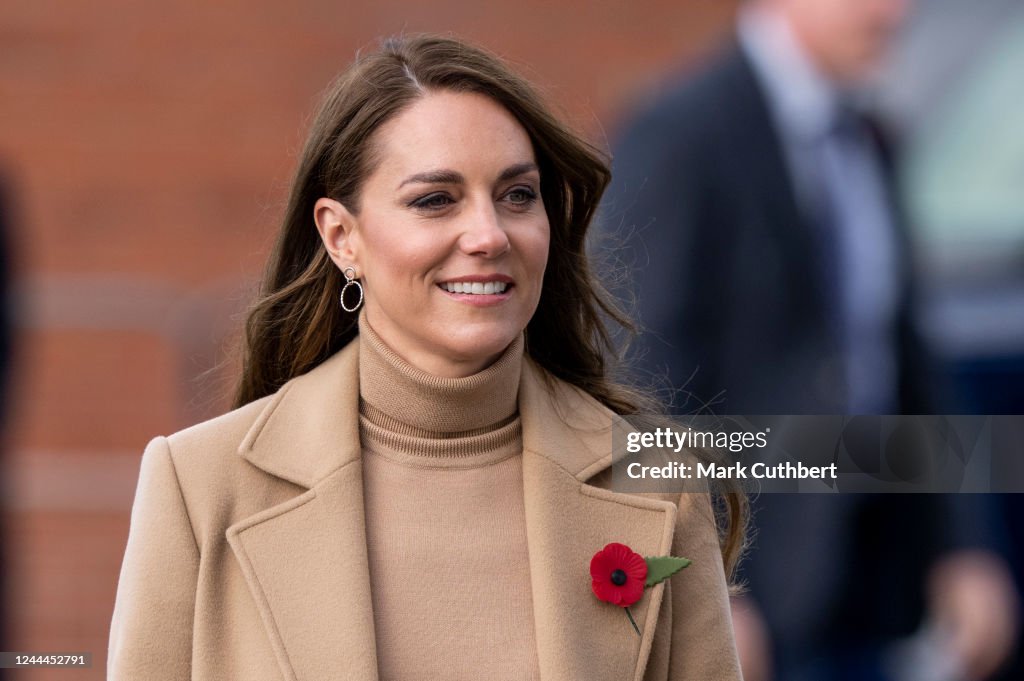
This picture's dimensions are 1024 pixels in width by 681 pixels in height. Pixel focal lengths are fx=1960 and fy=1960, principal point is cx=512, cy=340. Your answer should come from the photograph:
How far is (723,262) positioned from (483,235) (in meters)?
2.15

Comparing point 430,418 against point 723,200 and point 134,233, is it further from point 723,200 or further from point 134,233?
point 134,233

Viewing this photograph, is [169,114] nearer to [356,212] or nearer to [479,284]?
[356,212]

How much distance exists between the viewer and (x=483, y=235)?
331 cm

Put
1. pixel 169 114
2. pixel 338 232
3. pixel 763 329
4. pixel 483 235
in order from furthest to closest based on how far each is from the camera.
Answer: pixel 169 114 → pixel 763 329 → pixel 338 232 → pixel 483 235

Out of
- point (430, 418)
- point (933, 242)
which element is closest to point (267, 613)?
point (430, 418)

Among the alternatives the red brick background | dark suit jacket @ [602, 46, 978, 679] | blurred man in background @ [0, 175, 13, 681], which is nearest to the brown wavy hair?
dark suit jacket @ [602, 46, 978, 679]

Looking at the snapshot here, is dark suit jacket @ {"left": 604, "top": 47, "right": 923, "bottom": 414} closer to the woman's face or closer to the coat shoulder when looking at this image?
the woman's face

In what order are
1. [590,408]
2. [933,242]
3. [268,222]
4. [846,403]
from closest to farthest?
[590,408] → [846,403] → [933,242] → [268,222]

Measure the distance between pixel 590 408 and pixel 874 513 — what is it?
6.94 feet

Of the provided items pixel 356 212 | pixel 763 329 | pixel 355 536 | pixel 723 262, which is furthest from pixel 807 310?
pixel 355 536

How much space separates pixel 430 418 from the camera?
138 inches

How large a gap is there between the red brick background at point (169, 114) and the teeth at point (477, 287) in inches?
205

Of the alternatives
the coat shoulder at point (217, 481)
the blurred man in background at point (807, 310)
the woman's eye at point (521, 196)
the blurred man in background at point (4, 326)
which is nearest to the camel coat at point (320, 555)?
the coat shoulder at point (217, 481)

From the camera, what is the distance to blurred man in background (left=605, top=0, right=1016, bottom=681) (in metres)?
5.30
